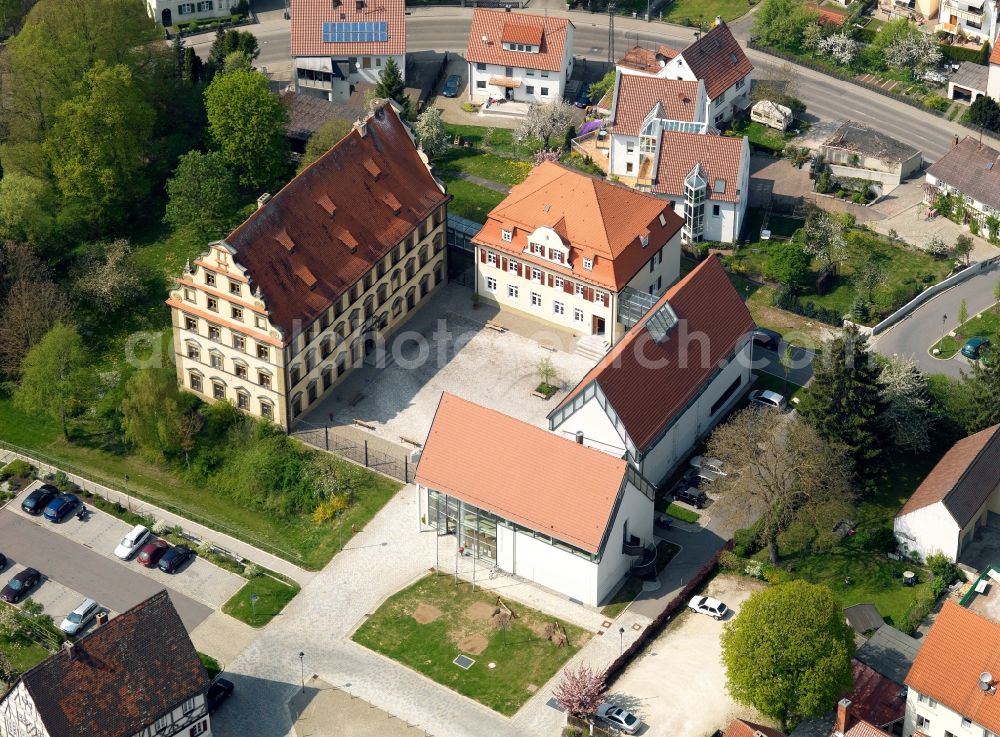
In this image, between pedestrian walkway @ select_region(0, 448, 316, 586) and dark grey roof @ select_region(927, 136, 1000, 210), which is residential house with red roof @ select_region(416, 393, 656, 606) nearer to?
pedestrian walkway @ select_region(0, 448, 316, 586)

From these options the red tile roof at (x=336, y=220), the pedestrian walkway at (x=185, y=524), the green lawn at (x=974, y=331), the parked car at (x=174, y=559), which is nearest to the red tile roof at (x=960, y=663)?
the green lawn at (x=974, y=331)

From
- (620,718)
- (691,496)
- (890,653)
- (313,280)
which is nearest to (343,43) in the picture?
(313,280)

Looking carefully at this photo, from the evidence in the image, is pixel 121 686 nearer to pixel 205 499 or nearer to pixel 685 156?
pixel 205 499

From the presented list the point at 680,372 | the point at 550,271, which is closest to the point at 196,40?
the point at 550,271

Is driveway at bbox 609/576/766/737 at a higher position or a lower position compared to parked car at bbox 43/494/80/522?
lower

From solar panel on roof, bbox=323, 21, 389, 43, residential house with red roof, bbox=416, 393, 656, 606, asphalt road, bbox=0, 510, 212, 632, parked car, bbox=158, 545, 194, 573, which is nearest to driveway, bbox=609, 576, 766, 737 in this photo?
residential house with red roof, bbox=416, 393, 656, 606

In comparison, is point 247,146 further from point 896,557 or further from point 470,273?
point 896,557
